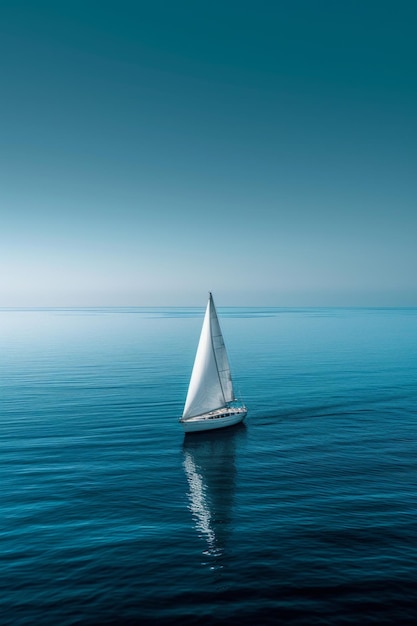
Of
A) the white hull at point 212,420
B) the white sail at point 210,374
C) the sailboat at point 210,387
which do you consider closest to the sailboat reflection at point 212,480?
the white hull at point 212,420

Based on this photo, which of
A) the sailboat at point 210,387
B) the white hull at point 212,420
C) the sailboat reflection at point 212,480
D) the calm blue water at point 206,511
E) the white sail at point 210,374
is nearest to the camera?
the calm blue water at point 206,511

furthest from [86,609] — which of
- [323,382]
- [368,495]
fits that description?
[323,382]

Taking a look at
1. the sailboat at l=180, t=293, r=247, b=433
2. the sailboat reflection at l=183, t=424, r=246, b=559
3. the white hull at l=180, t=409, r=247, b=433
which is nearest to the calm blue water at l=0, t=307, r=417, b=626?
the sailboat reflection at l=183, t=424, r=246, b=559

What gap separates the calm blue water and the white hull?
183 centimetres

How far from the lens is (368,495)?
40719 mm

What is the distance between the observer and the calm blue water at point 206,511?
86.7 feet

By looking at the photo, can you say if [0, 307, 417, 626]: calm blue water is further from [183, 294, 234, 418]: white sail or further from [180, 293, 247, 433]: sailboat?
[183, 294, 234, 418]: white sail

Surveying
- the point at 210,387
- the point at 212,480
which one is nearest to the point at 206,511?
the point at 212,480

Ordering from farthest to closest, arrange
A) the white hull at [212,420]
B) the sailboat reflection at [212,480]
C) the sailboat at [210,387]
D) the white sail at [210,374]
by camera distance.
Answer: the white sail at [210,374], the sailboat at [210,387], the white hull at [212,420], the sailboat reflection at [212,480]

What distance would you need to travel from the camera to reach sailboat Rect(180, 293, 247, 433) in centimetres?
6488

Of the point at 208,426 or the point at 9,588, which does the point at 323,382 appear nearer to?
the point at 208,426

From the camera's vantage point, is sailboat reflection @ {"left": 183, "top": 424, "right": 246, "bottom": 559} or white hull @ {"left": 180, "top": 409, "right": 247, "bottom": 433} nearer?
sailboat reflection @ {"left": 183, "top": 424, "right": 246, "bottom": 559}

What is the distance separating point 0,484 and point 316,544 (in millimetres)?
31686

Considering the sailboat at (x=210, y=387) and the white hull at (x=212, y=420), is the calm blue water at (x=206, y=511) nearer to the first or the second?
the white hull at (x=212, y=420)
